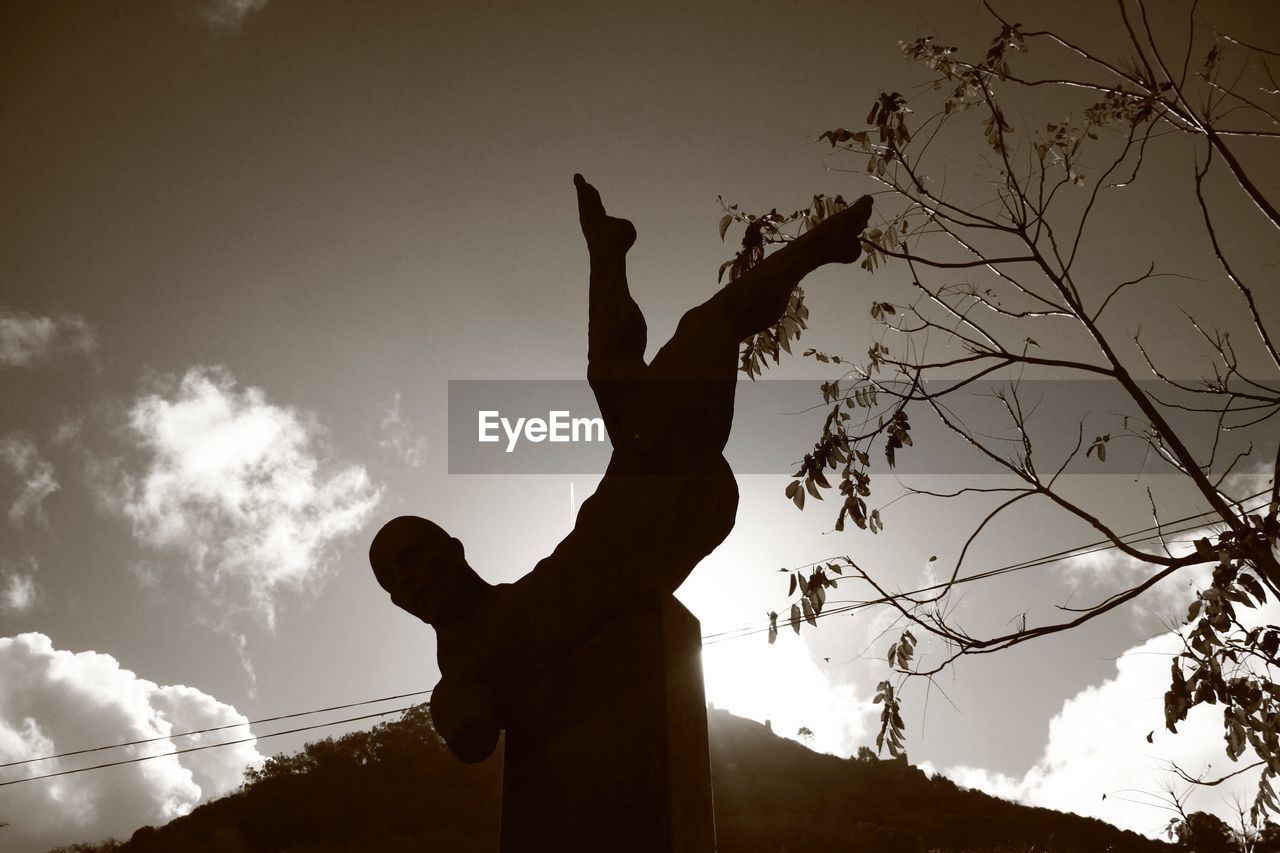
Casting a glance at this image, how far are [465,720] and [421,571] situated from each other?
19.9 inches

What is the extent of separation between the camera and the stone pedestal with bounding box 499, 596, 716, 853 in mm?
2000

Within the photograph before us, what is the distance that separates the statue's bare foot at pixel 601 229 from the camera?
271cm

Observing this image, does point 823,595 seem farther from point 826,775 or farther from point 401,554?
point 826,775

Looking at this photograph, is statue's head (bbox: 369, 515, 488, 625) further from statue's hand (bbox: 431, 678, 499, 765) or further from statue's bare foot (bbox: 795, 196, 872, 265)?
statue's bare foot (bbox: 795, 196, 872, 265)

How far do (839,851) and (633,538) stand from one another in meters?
20.4

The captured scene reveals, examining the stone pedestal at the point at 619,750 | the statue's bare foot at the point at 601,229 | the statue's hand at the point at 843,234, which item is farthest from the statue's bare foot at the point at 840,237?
the stone pedestal at the point at 619,750

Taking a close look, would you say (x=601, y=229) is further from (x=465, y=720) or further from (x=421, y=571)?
(x=465, y=720)

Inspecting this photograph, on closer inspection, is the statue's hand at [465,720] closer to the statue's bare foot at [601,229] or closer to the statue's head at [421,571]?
the statue's head at [421,571]

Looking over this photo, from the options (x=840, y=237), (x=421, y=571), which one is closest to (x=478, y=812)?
(x=421, y=571)

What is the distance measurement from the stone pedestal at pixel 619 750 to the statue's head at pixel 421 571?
0.43 metres

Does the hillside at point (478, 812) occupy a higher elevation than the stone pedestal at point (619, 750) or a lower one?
lower

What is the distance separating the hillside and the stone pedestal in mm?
19000

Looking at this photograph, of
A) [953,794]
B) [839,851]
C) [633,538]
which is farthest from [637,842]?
[953,794]

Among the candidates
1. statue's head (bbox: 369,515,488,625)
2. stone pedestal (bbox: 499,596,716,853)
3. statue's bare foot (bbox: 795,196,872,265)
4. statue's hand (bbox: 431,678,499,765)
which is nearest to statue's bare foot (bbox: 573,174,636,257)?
statue's bare foot (bbox: 795,196,872,265)
